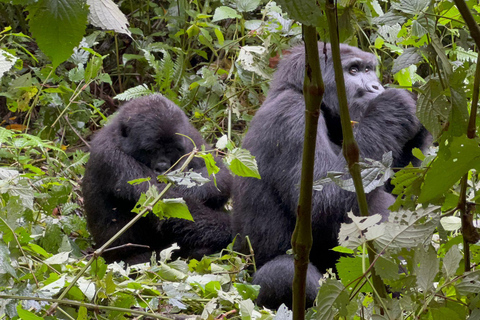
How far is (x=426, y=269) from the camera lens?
0.99 m

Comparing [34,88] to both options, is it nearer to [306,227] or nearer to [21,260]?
[21,260]

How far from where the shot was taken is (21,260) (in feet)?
6.61

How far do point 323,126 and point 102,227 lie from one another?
1.65 meters

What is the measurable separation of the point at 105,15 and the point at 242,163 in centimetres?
121

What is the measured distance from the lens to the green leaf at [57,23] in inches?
27.1

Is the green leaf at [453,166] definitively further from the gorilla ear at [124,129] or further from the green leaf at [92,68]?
the green leaf at [92,68]

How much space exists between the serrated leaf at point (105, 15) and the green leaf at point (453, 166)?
492 millimetres

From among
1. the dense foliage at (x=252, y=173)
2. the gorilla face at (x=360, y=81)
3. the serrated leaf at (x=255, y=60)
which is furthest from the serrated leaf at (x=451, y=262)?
the serrated leaf at (x=255, y=60)

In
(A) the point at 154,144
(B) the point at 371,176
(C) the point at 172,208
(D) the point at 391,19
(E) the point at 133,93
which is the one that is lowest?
(A) the point at 154,144

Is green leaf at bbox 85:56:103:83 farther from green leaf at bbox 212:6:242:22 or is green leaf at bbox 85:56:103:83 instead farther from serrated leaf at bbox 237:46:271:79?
serrated leaf at bbox 237:46:271:79

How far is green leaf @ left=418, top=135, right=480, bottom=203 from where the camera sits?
82cm

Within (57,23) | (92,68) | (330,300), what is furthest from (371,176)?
(92,68)

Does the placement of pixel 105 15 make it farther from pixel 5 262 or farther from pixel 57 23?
pixel 5 262

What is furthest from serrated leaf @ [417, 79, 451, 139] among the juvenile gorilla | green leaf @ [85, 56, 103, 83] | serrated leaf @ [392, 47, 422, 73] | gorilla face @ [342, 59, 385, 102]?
green leaf @ [85, 56, 103, 83]
